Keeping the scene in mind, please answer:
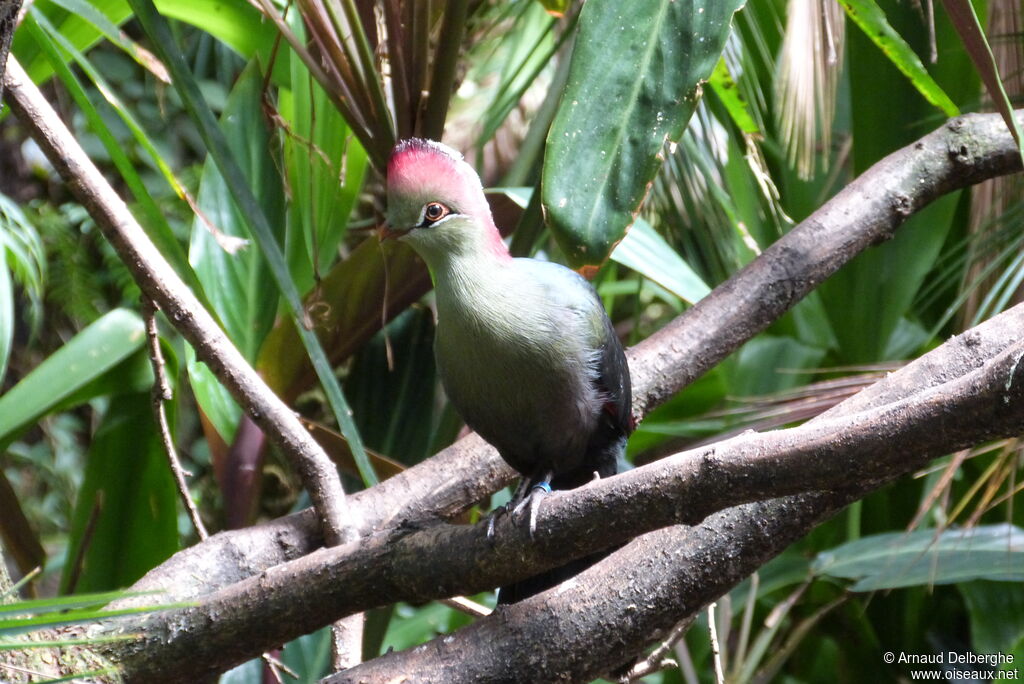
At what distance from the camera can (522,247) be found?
1803 mm

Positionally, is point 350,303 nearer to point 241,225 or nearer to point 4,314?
point 241,225

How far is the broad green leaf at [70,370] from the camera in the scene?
168 cm

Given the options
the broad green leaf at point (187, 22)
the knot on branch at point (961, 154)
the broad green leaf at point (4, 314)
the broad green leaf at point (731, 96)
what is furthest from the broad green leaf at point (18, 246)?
the knot on branch at point (961, 154)

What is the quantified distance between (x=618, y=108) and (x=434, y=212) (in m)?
0.46

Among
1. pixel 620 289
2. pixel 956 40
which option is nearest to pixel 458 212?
pixel 956 40

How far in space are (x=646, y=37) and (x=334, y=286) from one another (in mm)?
1155

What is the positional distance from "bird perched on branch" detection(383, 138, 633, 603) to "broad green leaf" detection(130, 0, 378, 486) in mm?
198

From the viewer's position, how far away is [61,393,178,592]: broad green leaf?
189 cm

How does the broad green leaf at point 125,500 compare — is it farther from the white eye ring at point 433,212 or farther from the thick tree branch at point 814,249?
the thick tree branch at point 814,249

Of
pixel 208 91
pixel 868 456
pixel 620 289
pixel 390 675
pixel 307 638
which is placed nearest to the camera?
pixel 868 456

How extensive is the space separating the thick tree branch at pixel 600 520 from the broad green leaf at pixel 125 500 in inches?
24.0

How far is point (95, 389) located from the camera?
6.02ft

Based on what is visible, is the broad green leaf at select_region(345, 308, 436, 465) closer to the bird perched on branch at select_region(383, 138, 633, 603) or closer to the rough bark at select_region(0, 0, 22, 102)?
Result: the bird perched on branch at select_region(383, 138, 633, 603)

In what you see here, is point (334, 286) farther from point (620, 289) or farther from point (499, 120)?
point (620, 289)
